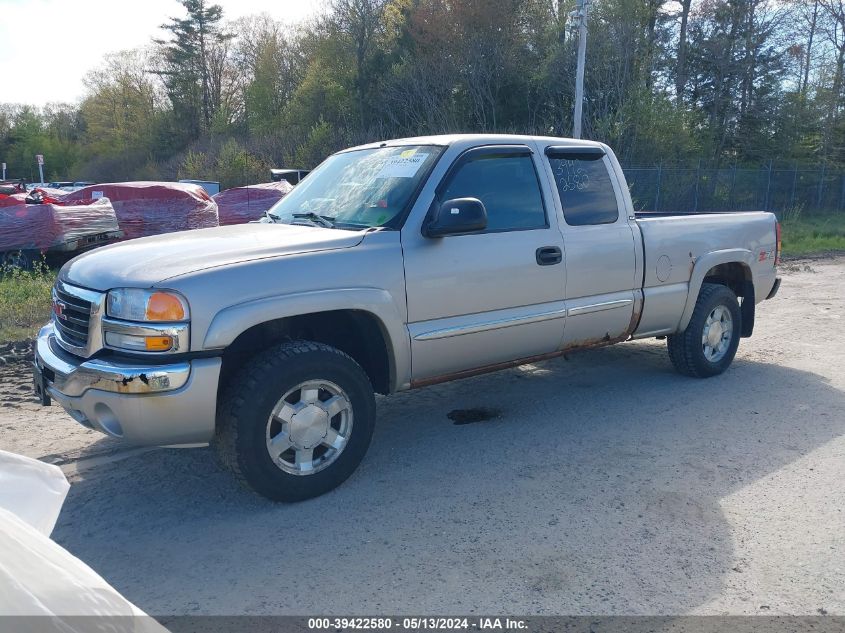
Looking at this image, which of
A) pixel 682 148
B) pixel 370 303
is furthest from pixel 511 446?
pixel 682 148

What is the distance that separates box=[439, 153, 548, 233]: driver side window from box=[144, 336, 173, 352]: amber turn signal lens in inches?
75.0

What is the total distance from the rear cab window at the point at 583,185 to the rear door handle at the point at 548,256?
0.99 ft

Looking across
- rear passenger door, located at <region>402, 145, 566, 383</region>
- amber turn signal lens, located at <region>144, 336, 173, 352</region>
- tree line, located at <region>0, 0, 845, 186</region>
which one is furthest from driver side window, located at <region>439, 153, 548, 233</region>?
tree line, located at <region>0, 0, 845, 186</region>

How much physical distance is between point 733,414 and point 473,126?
25.4 metres

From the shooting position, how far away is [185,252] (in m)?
3.83

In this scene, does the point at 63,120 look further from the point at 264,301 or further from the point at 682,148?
the point at 264,301

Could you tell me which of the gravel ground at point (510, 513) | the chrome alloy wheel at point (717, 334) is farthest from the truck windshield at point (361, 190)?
the chrome alloy wheel at point (717, 334)

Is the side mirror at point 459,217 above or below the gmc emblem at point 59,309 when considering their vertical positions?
above

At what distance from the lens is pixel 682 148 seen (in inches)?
1041

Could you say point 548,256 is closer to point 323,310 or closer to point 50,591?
point 323,310

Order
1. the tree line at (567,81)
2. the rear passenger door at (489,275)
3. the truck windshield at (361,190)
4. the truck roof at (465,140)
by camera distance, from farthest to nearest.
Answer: the tree line at (567,81), the truck roof at (465,140), the truck windshield at (361,190), the rear passenger door at (489,275)

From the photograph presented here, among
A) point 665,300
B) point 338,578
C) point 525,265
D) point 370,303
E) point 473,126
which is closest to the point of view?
point 338,578

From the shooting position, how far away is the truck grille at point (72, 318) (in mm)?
3695

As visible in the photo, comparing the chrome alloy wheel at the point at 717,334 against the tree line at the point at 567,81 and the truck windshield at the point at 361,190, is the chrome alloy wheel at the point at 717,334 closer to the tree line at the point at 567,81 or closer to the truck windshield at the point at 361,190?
the truck windshield at the point at 361,190
